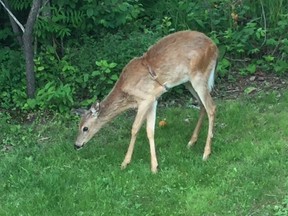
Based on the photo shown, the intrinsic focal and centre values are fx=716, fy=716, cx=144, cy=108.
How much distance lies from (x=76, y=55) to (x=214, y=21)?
84.3 inches

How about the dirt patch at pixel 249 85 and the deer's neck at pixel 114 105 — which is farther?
the dirt patch at pixel 249 85

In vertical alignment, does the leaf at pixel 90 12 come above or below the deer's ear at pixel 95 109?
below

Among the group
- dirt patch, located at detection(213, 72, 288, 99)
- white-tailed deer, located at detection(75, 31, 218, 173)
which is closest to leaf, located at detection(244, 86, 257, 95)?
dirt patch, located at detection(213, 72, 288, 99)

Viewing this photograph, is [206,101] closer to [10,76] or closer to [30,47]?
[30,47]

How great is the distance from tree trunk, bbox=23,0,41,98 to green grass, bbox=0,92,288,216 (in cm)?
71

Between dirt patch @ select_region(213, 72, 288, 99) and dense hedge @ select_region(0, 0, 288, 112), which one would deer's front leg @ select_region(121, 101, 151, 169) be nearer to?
dense hedge @ select_region(0, 0, 288, 112)

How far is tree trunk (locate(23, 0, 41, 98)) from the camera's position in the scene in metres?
9.38

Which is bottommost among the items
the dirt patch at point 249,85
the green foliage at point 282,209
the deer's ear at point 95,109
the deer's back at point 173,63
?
the dirt patch at point 249,85

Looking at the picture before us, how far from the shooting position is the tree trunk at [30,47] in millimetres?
9375

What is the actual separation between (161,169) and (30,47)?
3.00 meters

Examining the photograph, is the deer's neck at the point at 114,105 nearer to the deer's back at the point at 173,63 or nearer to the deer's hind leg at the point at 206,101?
the deer's back at the point at 173,63

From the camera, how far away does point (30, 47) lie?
377 inches

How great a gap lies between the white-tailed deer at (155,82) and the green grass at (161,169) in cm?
31

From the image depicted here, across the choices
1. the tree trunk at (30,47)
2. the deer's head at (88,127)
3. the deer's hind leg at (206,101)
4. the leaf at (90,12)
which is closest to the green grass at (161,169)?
the deer's hind leg at (206,101)
